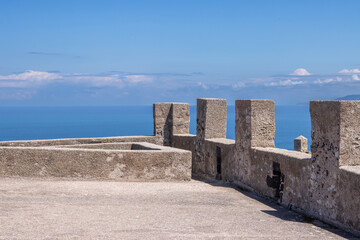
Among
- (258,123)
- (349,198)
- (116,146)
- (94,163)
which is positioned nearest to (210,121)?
(258,123)

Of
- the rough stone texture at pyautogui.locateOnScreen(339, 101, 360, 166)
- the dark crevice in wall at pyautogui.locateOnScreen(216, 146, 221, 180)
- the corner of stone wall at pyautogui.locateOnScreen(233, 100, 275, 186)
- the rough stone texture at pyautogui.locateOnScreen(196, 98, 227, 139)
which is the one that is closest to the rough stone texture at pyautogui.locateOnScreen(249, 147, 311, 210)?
the corner of stone wall at pyautogui.locateOnScreen(233, 100, 275, 186)

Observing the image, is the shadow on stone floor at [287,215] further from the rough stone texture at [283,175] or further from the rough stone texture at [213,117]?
the rough stone texture at [213,117]

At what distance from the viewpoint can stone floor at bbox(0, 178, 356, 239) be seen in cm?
627

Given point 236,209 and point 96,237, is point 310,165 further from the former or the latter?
point 96,237

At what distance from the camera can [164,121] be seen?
15.3 m

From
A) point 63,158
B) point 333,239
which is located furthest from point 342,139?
point 63,158

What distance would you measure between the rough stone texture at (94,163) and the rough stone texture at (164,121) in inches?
183

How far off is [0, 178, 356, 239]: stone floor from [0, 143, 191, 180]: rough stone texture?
0.31 m

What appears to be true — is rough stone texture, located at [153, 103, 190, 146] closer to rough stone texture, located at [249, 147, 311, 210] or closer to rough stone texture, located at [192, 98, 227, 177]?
rough stone texture, located at [192, 98, 227, 177]

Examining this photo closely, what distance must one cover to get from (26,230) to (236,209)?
133 inches

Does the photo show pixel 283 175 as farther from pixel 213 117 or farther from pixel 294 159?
pixel 213 117

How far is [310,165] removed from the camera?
26.3 feet

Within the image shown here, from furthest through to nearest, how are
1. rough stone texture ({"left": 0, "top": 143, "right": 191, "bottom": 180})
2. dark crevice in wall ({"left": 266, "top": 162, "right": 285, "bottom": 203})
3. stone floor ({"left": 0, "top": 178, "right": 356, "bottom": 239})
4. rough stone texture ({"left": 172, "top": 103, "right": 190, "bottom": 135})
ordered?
rough stone texture ({"left": 172, "top": 103, "right": 190, "bottom": 135}) → rough stone texture ({"left": 0, "top": 143, "right": 191, "bottom": 180}) → dark crevice in wall ({"left": 266, "top": 162, "right": 285, "bottom": 203}) → stone floor ({"left": 0, "top": 178, "right": 356, "bottom": 239})

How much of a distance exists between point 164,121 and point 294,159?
7261mm
